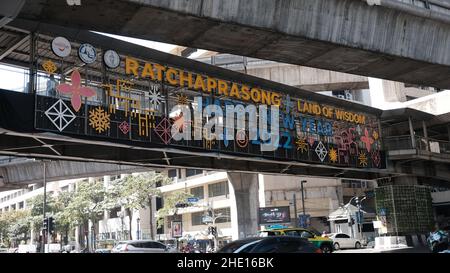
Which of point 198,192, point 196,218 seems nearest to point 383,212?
point 198,192

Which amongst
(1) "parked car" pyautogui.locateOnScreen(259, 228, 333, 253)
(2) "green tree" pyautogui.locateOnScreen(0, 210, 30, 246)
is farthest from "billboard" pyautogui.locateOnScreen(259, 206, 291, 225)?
(2) "green tree" pyautogui.locateOnScreen(0, 210, 30, 246)

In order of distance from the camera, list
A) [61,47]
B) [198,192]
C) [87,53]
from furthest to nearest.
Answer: [198,192]
[87,53]
[61,47]

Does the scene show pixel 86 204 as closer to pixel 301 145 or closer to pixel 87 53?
pixel 301 145

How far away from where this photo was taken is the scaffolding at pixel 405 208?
41406 millimetres

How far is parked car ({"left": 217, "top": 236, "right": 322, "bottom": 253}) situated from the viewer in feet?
43.4

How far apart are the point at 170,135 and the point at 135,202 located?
162 ft

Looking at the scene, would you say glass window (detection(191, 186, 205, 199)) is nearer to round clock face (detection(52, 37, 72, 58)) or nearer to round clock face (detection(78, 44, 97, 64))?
round clock face (detection(78, 44, 97, 64))

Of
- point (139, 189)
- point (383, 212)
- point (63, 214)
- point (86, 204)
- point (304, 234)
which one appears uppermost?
point (139, 189)

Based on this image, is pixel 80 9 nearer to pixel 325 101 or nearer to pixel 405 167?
pixel 325 101

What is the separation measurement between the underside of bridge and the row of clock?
25.4 ft

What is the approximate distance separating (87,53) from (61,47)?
143cm

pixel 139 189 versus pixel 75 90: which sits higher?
pixel 75 90

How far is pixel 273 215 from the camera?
54.3 m
